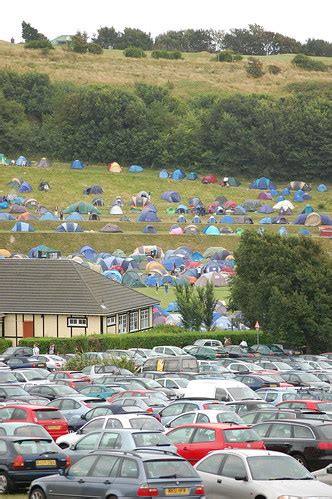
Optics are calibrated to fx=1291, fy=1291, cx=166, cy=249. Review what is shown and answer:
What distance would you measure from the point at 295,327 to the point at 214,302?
747 centimetres

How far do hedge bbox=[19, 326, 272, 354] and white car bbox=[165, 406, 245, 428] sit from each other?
97.9ft

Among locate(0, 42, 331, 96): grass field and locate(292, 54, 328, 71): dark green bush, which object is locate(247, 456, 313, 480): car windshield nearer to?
locate(0, 42, 331, 96): grass field

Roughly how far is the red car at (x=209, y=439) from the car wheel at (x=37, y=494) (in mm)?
4059

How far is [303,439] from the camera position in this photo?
23.8m

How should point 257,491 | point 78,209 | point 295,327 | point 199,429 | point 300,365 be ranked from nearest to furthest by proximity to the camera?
point 257,491
point 199,429
point 300,365
point 295,327
point 78,209

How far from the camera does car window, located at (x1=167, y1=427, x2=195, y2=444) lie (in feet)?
75.9

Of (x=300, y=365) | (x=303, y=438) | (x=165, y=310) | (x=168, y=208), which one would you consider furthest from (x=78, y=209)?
(x=303, y=438)

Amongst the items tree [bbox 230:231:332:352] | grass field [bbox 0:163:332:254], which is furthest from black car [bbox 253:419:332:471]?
grass field [bbox 0:163:332:254]

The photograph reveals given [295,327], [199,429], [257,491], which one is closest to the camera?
[257,491]

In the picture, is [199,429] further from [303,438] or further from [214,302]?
[214,302]

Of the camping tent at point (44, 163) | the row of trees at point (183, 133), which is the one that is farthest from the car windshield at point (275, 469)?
the row of trees at point (183, 133)

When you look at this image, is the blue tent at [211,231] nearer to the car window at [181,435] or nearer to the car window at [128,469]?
the car window at [181,435]

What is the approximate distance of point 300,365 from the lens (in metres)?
48.8

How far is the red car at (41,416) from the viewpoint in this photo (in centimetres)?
2712
